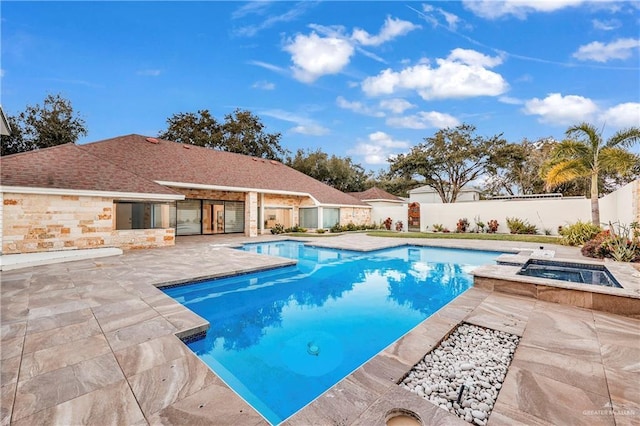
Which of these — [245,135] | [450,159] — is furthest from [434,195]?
[245,135]

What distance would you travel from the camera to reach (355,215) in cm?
2319

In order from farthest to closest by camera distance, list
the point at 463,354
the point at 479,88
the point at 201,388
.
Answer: the point at 479,88
the point at 463,354
the point at 201,388

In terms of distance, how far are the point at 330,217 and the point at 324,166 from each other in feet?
43.5

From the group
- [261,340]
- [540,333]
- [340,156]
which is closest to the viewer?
[540,333]

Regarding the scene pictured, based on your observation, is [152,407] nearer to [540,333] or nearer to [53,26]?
[540,333]

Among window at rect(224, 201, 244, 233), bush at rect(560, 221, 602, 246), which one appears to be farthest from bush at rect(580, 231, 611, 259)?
window at rect(224, 201, 244, 233)

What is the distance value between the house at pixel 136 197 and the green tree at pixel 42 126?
52.4 ft

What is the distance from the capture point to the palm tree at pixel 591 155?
10.3m

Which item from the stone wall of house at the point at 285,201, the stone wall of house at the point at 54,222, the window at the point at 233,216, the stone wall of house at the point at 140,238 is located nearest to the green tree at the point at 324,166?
the stone wall of house at the point at 285,201

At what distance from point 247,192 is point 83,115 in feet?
73.0

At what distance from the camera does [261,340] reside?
4.54m

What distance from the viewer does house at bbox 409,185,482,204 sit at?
1166 inches

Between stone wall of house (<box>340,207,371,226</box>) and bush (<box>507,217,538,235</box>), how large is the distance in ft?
33.7

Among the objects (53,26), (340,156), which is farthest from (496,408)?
(340,156)
